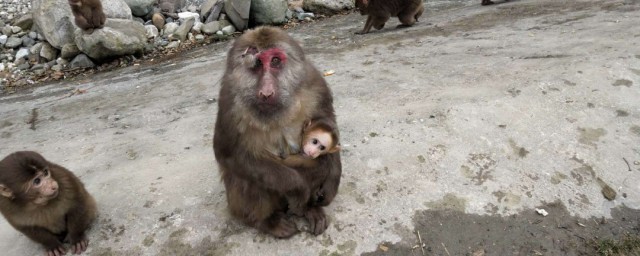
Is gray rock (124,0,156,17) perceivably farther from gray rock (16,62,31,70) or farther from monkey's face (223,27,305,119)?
monkey's face (223,27,305,119)

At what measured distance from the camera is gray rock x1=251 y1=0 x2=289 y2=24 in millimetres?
11016

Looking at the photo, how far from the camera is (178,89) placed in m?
6.69

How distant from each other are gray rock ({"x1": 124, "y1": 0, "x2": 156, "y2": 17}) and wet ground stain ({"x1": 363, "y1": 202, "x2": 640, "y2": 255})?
1044cm

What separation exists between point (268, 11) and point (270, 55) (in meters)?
9.02

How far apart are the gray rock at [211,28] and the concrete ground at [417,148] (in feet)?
14.3

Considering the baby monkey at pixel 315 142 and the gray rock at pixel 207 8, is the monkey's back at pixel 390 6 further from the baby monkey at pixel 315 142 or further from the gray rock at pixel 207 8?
the baby monkey at pixel 315 142

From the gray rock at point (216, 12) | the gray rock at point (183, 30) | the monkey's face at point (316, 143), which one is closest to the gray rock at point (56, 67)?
the gray rock at point (183, 30)

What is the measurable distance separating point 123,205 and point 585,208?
144 inches

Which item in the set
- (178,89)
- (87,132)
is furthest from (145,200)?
(178,89)

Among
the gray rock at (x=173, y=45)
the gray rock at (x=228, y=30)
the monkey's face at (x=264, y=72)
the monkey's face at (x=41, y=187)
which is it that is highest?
the monkey's face at (x=264, y=72)

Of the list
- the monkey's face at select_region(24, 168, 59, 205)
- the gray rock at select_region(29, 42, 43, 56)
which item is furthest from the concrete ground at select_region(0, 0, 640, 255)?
the gray rock at select_region(29, 42, 43, 56)

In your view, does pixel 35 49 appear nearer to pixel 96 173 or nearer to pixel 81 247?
pixel 96 173

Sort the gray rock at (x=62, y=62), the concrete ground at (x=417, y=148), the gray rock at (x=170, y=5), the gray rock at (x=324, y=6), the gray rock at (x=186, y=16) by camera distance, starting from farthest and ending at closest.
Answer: the gray rock at (x=324, y=6) < the gray rock at (x=170, y=5) < the gray rock at (x=186, y=16) < the gray rock at (x=62, y=62) < the concrete ground at (x=417, y=148)

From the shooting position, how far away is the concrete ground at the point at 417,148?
328 centimetres
